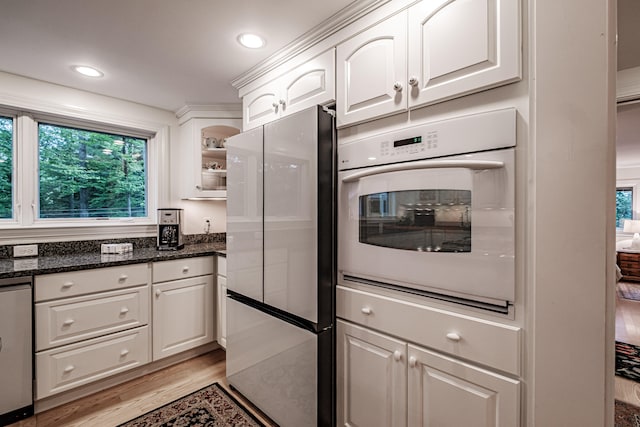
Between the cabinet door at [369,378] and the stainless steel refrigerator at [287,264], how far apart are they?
0.21 feet

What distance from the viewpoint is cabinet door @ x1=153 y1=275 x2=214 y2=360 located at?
7.47ft

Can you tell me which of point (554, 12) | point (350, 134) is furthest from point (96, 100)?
point (554, 12)

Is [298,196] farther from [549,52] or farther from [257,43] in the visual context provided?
[549,52]

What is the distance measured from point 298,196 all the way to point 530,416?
120cm

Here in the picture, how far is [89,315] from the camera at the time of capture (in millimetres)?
1982

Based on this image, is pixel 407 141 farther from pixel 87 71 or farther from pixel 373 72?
pixel 87 71

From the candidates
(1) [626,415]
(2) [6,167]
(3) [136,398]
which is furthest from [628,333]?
(2) [6,167]

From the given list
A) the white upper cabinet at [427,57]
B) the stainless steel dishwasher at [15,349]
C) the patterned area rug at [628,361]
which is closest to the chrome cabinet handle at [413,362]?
Result: the white upper cabinet at [427,57]

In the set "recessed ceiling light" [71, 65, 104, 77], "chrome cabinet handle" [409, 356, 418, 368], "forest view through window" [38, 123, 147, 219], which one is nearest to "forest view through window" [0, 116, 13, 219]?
"forest view through window" [38, 123, 147, 219]

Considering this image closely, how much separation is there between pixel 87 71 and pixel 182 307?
1830 mm

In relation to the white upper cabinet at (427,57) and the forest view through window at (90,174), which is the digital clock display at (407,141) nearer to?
the white upper cabinet at (427,57)

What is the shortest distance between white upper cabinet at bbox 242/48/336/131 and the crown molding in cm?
9

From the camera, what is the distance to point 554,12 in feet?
2.95

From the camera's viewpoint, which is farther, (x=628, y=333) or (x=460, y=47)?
(x=628, y=333)
